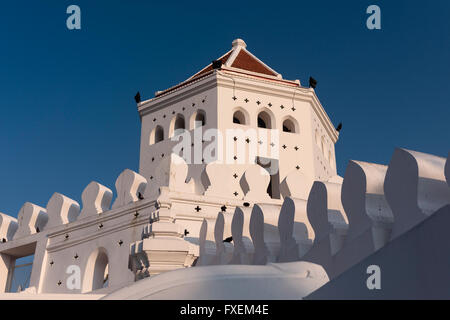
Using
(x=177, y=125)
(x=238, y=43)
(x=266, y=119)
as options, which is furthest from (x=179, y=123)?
(x=238, y=43)

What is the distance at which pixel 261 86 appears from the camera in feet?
68.6

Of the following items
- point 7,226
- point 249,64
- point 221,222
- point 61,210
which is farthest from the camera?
point 249,64

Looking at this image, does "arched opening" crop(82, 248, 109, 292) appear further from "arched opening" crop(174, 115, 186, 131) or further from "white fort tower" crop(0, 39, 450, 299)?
"arched opening" crop(174, 115, 186, 131)

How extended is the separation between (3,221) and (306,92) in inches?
446

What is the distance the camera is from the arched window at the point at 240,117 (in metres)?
20.7

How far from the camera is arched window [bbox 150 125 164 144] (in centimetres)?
2186

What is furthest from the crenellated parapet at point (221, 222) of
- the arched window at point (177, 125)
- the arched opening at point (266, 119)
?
the arched window at point (177, 125)

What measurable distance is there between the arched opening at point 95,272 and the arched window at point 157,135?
692 cm

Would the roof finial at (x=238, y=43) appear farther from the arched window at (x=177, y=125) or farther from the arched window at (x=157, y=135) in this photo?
the arched window at (x=157, y=135)

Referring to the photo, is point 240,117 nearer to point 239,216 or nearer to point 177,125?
point 177,125

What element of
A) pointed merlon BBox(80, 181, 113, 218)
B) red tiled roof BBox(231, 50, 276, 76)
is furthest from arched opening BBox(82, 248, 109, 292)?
red tiled roof BBox(231, 50, 276, 76)

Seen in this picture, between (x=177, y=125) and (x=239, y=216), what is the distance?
14.1m

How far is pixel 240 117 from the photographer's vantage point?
21312 millimetres

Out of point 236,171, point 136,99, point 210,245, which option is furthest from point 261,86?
point 210,245
